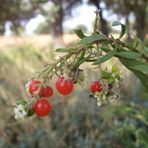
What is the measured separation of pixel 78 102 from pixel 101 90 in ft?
11.9

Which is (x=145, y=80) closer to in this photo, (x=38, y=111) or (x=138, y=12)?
(x=38, y=111)

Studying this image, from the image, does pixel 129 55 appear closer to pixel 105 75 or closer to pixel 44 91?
pixel 105 75

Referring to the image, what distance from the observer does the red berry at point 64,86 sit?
86 centimetres

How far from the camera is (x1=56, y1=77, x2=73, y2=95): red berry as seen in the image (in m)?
0.86

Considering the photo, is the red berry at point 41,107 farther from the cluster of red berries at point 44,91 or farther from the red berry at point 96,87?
the red berry at point 96,87

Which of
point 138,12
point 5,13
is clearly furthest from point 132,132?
point 138,12

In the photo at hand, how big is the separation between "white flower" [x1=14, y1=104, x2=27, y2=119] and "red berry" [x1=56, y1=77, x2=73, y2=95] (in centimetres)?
9

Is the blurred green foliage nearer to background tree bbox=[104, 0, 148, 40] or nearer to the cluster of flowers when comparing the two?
the cluster of flowers

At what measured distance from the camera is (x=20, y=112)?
854mm

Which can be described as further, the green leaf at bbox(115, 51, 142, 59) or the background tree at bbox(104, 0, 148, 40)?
the background tree at bbox(104, 0, 148, 40)

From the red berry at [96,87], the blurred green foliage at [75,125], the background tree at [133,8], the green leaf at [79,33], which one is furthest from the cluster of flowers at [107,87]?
the background tree at [133,8]

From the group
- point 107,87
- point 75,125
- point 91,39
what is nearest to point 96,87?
point 107,87

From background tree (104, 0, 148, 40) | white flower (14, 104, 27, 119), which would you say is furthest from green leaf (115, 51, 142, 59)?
background tree (104, 0, 148, 40)

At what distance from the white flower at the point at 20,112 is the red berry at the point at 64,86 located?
9cm
